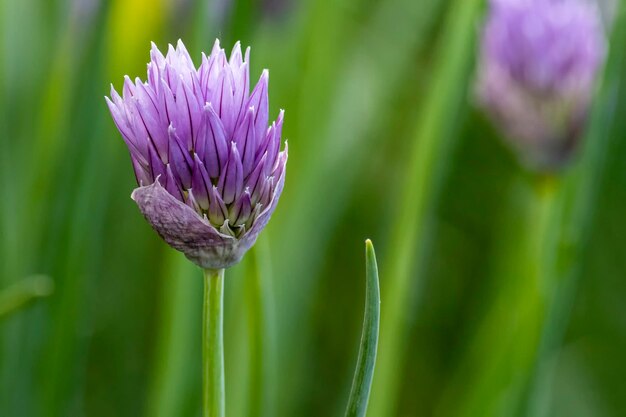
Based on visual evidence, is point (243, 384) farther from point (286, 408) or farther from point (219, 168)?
point (219, 168)

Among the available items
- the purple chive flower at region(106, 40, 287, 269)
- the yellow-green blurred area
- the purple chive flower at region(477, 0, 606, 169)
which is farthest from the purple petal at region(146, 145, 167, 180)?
the purple chive flower at region(477, 0, 606, 169)

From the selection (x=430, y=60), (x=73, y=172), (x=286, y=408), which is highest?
(x=430, y=60)

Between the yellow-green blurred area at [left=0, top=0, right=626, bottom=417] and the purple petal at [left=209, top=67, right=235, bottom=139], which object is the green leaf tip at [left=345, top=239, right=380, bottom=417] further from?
the yellow-green blurred area at [left=0, top=0, right=626, bottom=417]

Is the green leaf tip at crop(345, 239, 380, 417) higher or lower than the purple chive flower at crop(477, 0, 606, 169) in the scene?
lower

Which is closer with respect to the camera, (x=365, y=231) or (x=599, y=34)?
(x=599, y=34)

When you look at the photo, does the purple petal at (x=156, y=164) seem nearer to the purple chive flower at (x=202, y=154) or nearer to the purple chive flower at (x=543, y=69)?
the purple chive flower at (x=202, y=154)

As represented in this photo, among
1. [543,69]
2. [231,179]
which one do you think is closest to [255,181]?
[231,179]

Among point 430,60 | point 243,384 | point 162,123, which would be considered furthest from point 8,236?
point 430,60
